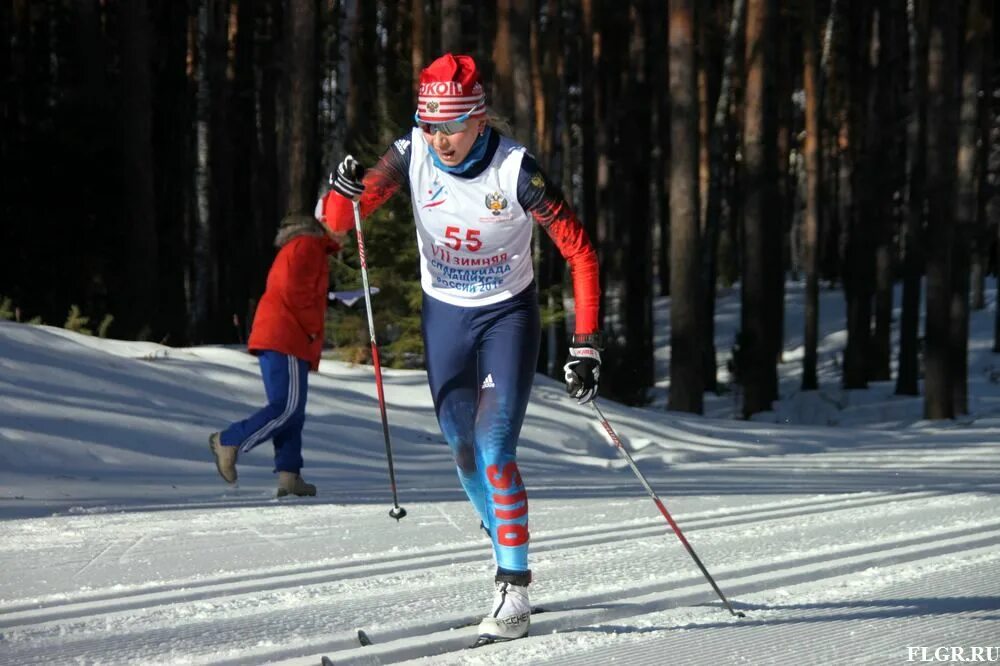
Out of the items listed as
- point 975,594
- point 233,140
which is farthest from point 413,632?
point 233,140

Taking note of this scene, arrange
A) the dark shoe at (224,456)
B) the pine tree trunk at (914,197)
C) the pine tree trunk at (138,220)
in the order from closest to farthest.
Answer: the dark shoe at (224,456)
the pine tree trunk at (138,220)
the pine tree trunk at (914,197)

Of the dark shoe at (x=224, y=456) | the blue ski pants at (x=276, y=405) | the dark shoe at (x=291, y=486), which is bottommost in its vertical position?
the dark shoe at (x=291, y=486)

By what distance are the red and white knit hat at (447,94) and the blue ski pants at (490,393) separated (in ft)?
2.50

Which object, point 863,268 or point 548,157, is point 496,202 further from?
point 863,268

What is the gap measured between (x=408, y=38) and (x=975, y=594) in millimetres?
30274

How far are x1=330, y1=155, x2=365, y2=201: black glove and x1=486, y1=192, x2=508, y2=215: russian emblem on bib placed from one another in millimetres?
626

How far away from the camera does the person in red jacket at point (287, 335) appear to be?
8.95m

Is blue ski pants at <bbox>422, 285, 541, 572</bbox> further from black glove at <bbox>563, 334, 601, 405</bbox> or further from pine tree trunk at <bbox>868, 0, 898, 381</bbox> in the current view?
pine tree trunk at <bbox>868, 0, 898, 381</bbox>

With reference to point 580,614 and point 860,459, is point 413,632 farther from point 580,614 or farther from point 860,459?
point 860,459

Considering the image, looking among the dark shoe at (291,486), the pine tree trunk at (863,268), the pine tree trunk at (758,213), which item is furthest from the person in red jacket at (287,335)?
the pine tree trunk at (863,268)

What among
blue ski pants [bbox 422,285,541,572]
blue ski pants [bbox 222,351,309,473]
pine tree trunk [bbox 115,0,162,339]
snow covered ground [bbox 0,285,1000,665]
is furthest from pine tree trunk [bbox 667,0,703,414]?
blue ski pants [bbox 422,285,541,572]

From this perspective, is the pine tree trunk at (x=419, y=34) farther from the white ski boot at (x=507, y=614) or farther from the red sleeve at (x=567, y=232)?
the white ski boot at (x=507, y=614)

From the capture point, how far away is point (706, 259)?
89.6 feet

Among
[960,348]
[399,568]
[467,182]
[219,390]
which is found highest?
[467,182]
